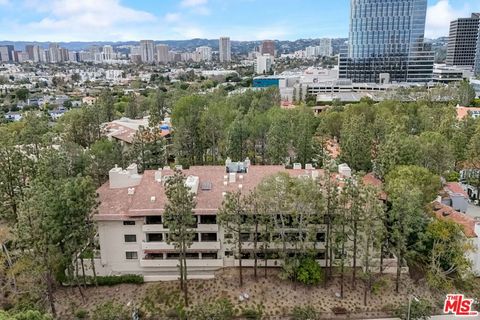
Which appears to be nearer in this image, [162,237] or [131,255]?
[162,237]

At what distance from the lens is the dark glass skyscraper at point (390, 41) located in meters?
138

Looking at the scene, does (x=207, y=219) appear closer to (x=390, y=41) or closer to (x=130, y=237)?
(x=130, y=237)

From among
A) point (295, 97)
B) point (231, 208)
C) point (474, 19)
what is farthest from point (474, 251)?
point (474, 19)

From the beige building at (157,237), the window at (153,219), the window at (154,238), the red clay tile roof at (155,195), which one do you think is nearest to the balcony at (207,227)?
the beige building at (157,237)

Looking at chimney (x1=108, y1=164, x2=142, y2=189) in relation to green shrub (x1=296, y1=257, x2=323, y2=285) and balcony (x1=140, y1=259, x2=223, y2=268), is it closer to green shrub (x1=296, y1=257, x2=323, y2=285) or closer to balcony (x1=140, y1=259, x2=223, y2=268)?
balcony (x1=140, y1=259, x2=223, y2=268)

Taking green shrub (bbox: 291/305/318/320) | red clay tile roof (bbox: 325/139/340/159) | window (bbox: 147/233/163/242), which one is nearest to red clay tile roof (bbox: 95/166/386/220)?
window (bbox: 147/233/163/242)

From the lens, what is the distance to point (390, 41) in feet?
465

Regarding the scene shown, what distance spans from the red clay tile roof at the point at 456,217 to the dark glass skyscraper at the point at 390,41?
116025 mm

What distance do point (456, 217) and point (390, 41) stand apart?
121m

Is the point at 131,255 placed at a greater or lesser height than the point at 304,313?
greater

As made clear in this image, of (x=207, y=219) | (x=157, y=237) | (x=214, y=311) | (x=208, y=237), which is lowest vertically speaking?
(x=214, y=311)

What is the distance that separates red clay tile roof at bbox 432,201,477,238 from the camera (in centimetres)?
3403

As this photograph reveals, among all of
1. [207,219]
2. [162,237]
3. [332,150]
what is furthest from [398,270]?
[332,150]

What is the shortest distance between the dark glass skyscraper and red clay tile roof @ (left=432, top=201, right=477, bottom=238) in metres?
116
